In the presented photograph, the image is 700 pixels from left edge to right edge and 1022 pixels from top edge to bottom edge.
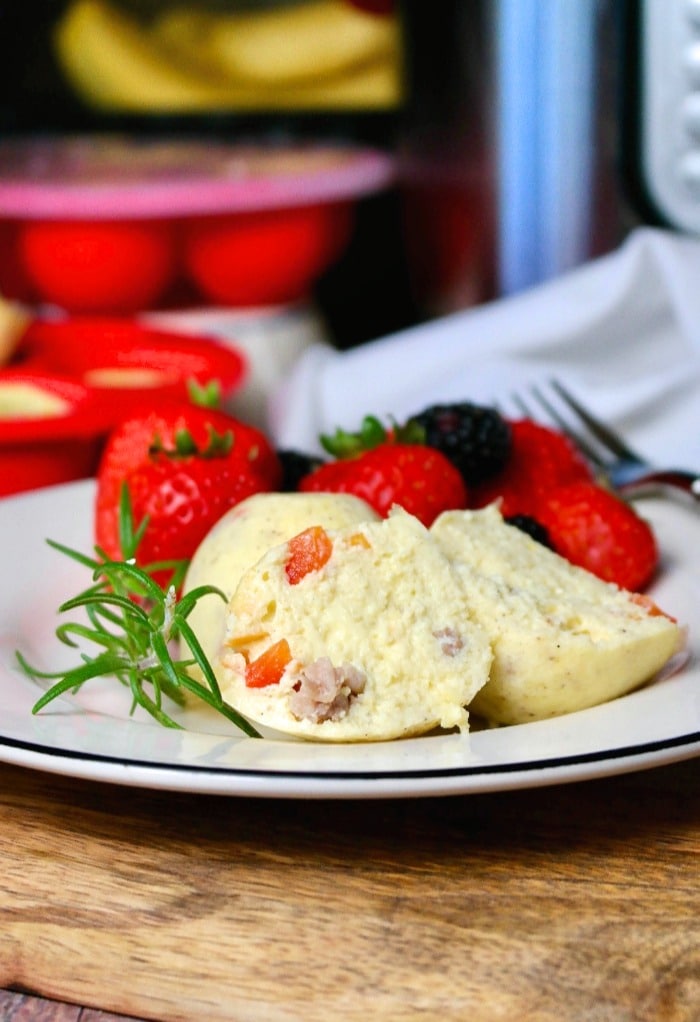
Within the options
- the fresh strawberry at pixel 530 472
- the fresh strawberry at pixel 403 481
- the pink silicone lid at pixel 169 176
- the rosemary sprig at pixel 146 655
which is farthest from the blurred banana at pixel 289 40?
the rosemary sprig at pixel 146 655

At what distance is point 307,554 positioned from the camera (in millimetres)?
763

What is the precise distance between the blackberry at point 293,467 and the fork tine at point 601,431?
1.02ft

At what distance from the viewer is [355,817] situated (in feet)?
2.32

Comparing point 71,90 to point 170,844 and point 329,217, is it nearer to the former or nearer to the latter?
point 329,217

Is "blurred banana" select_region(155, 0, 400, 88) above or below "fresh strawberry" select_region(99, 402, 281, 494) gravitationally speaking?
above

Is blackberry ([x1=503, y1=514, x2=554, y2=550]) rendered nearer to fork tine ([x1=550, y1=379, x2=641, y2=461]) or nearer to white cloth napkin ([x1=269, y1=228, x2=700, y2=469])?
fork tine ([x1=550, y1=379, x2=641, y2=461])

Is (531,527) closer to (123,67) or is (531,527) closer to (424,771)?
(424,771)

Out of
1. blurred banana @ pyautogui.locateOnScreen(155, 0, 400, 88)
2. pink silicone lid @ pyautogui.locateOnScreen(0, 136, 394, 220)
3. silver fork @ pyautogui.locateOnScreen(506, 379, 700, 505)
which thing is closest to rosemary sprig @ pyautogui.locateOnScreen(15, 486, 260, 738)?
silver fork @ pyautogui.locateOnScreen(506, 379, 700, 505)

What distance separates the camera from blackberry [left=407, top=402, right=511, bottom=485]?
1075 millimetres

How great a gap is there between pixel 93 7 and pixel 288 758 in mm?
1515

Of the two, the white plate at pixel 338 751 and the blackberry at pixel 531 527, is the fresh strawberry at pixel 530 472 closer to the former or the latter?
the blackberry at pixel 531 527

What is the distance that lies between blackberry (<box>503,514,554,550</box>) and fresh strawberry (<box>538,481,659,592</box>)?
31 mm

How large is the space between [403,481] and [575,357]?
1.95 feet

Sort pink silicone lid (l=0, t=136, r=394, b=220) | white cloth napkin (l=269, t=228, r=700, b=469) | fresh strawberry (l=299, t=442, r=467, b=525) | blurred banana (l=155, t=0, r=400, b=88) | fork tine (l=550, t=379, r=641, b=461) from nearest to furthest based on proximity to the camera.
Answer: fresh strawberry (l=299, t=442, r=467, b=525), fork tine (l=550, t=379, r=641, b=461), white cloth napkin (l=269, t=228, r=700, b=469), pink silicone lid (l=0, t=136, r=394, b=220), blurred banana (l=155, t=0, r=400, b=88)
